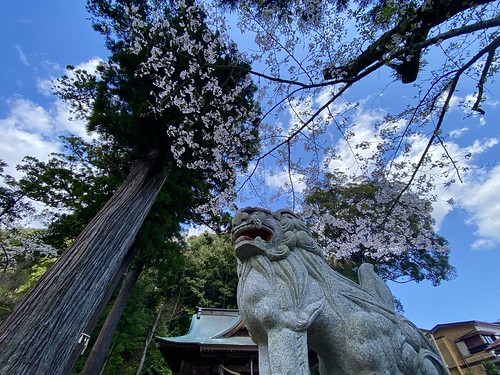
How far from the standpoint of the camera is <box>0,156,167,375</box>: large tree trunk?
2.48m

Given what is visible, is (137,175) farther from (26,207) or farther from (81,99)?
(26,207)

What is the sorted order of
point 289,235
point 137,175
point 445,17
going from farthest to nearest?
point 137,175 → point 445,17 → point 289,235

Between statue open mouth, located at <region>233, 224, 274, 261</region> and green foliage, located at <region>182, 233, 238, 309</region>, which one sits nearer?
statue open mouth, located at <region>233, 224, 274, 261</region>

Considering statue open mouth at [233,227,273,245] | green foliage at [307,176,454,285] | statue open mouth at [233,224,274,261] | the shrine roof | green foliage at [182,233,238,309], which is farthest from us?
green foliage at [182,233,238,309]

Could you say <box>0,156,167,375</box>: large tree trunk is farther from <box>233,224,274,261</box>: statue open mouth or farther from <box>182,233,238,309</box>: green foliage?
<box>182,233,238,309</box>: green foliage

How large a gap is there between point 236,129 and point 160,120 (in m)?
1.50

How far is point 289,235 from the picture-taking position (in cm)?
203

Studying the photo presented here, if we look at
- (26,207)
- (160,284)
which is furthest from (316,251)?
(160,284)

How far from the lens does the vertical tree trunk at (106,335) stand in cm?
678

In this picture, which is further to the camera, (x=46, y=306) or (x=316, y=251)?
(x=46, y=306)

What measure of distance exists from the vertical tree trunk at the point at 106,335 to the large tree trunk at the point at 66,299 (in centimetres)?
455

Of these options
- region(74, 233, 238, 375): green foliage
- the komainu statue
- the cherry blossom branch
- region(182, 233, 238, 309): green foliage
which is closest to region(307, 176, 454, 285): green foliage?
the cherry blossom branch

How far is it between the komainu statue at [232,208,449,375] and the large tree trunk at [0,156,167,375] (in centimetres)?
220

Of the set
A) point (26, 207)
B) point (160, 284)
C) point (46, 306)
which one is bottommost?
point (46, 306)
